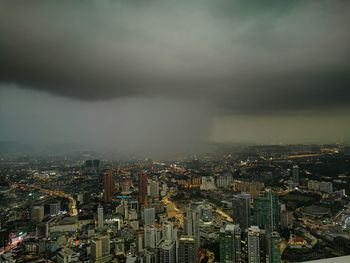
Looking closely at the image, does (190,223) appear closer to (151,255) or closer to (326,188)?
(151,255)

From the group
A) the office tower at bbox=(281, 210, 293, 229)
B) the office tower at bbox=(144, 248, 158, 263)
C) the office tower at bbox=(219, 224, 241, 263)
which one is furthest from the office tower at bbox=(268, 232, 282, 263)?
the office tower at bbox=(144, 248, 158, 263)

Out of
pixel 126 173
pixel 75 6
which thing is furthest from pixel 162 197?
pixel 75 6

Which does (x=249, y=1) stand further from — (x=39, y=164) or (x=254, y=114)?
(x=39, y=164)

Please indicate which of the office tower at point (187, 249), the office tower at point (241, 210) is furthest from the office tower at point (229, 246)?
the office tower at point (187, 249)

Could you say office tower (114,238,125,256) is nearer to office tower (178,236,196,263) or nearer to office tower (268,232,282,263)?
office tower (178,236,196,263)

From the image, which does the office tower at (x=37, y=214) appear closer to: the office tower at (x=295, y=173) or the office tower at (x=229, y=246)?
the office tower at (x=229, y=246)

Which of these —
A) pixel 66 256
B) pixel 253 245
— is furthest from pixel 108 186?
pixel 253 245
